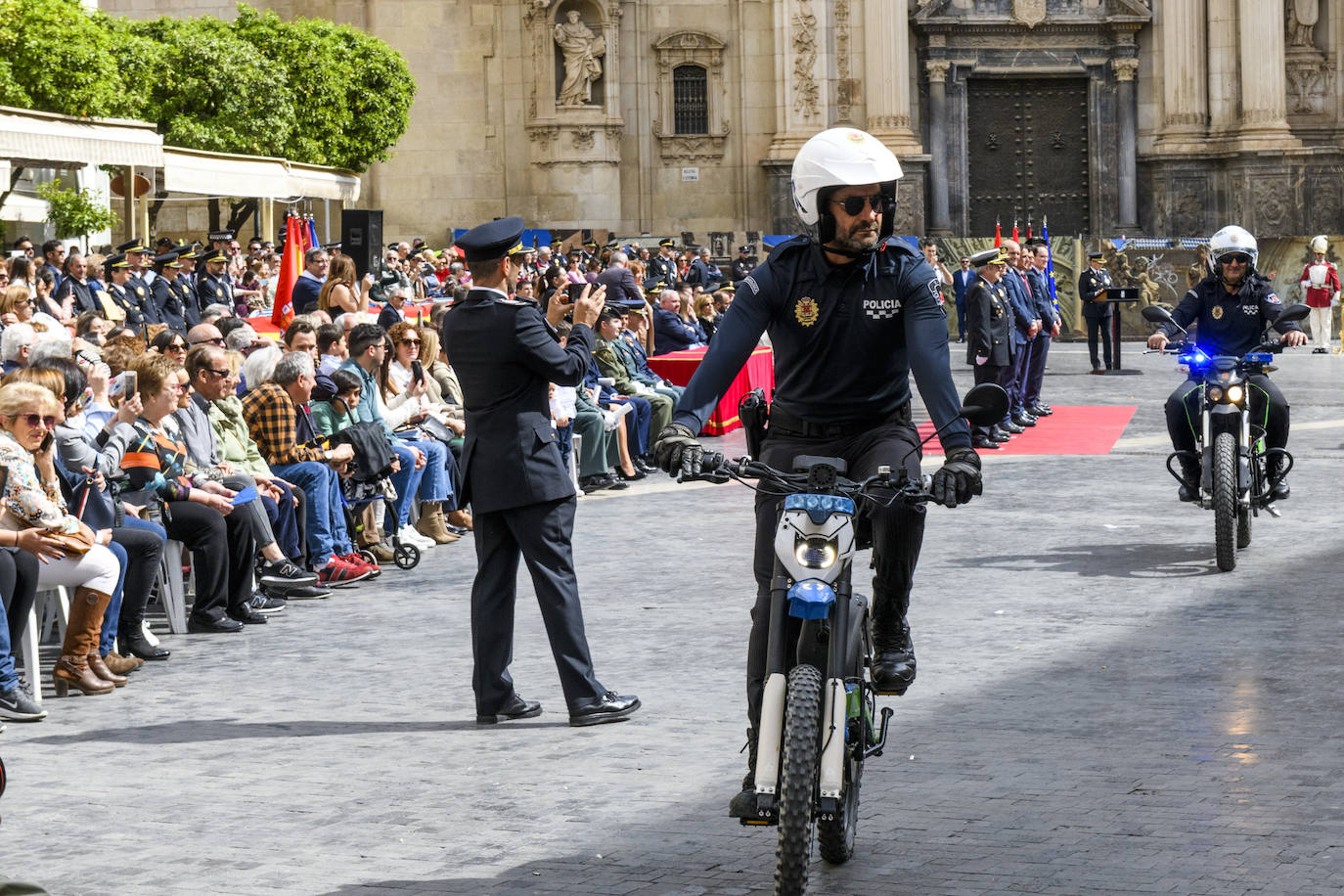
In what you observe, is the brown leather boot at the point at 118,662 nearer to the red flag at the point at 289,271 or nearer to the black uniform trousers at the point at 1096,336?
the red flag at the point at 289,271

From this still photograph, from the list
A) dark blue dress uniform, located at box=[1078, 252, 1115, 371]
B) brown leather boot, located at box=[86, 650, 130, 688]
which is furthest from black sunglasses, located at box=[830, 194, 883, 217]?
dark blue dress uniform, located at box=[1078, 252, 1115, 371]

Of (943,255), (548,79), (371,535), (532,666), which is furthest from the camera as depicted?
(548,79)

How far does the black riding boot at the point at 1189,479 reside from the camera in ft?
39.8

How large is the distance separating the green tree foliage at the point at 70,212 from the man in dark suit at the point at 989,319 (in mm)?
12306

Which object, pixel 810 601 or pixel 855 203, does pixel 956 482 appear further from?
pixel 855 203

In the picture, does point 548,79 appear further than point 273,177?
Yes

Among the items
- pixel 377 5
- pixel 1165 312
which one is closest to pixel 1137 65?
pixel 377 5

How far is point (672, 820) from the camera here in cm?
638

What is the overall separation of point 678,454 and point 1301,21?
126 ft

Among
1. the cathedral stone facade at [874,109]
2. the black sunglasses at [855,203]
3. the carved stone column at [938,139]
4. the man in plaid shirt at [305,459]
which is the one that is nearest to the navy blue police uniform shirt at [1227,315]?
the man in plaid shirt at [305,459]

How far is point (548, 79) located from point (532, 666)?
105ft

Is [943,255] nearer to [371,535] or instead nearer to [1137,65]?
[1137,65]

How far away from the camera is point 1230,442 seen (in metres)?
11.3

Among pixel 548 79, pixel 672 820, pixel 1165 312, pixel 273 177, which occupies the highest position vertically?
pixel 548 79
